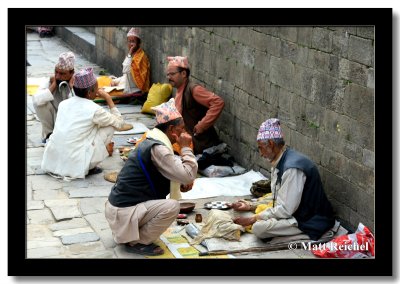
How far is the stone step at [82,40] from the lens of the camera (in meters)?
18.5

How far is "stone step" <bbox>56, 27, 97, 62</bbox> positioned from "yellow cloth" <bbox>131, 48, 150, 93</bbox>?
3.65 metres

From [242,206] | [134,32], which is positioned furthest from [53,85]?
[242,206]

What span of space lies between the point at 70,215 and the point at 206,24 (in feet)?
10.0

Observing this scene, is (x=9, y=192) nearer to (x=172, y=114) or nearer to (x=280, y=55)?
(x=172, y=114)

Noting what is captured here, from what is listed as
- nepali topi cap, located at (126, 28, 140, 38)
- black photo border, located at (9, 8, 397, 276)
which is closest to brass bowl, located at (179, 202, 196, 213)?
black photo border, located at (9, 8, 397, 276)

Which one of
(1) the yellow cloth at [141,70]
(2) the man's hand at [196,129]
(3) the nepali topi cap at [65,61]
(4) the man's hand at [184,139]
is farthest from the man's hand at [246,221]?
(1) the yellow cloth at [141,70]

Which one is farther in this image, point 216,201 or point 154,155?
point 216,201

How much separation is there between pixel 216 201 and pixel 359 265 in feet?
8.21

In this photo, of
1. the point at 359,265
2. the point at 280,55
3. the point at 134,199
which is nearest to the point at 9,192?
the point at 134,199

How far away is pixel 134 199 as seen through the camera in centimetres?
866

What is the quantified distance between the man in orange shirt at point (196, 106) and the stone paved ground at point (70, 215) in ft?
3.20

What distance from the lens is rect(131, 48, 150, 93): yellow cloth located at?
1464 centimetres

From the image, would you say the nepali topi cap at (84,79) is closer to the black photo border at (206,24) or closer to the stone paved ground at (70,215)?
the stone paved ground at (70,215)

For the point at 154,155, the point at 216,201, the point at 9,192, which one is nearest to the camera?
the point at 9,192
